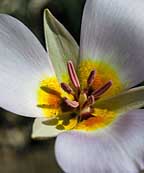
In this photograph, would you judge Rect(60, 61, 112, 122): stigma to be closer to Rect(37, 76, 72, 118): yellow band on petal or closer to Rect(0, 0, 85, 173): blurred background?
Rect(37, 76, 72, 118): yellow band on petal

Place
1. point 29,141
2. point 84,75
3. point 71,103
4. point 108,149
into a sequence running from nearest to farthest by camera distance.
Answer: point 108,149 → point 71,103 → point 84,75 → point 29,141

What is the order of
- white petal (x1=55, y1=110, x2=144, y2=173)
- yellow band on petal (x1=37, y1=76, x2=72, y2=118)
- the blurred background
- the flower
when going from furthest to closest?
the blurred background, yellow band on petal (x1=37, y1=76, x2=72, y2=118), the flower, white petal (x1=55, y1=110, x2=144, y2=173)

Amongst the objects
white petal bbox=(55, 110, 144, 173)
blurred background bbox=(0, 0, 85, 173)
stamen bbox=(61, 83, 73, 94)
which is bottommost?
blurred background bbox=(0, 0, 85, 173)

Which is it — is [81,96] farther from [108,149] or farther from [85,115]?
[108,149]

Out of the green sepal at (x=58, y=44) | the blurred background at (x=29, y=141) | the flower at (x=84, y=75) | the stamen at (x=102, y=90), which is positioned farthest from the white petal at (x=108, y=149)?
the blurred background at (x=29, y=141)

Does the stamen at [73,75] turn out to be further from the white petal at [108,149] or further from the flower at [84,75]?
the white petal at [108,149]

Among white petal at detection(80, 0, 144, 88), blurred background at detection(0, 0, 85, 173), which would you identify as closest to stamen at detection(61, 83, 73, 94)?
white petal at detection(80, 0, 144, 88)

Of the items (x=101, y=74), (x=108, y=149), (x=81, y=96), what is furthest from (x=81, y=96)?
(x=108, y=149)
